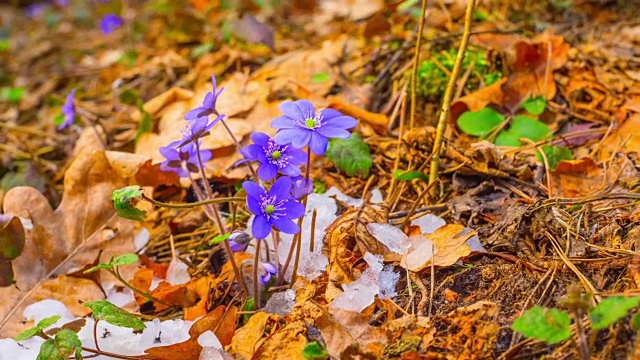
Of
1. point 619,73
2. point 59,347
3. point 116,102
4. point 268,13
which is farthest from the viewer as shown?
point 268,13

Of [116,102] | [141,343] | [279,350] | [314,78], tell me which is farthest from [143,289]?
[116,102]

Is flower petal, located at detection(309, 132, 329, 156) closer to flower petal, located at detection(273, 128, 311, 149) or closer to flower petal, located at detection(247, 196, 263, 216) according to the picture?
flower petal, located at detection(273, 128, 311, 149)

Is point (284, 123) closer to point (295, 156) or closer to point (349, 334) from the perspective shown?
point (295, 156)

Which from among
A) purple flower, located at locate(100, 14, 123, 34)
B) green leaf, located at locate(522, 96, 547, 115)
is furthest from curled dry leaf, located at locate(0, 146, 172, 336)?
purple flower, located at locate(100, 14, 123, 34)

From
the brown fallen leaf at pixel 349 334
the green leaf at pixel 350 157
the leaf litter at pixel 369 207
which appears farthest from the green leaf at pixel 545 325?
the green leaf at pixel 350 157

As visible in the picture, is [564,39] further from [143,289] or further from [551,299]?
[143,289]

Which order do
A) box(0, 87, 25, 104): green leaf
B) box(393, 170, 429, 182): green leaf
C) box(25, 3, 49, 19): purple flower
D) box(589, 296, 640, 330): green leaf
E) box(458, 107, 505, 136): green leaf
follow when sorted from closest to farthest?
box(589, 296, 640, 330): green leaf < box(393, 170, 429, 182): green leaf < box(458, 107, 505, 136): green leaf < box(0, 87, 25, 104): green leaf < box(25, 3, 49, 19): purple flower
